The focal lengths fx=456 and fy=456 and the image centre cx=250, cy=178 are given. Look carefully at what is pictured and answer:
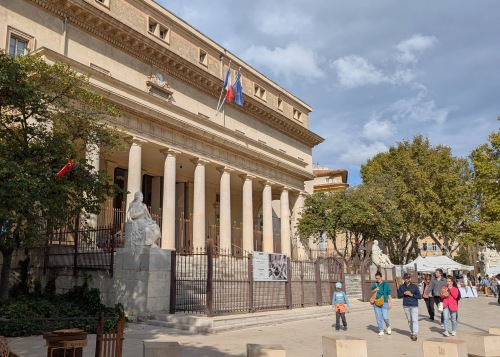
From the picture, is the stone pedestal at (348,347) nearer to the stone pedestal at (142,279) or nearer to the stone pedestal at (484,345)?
the stone pedestal at (484,345)

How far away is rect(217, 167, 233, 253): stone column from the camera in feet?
90.6

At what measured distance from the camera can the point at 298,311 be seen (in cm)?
1617

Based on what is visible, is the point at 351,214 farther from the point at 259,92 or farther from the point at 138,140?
the point at 138,140

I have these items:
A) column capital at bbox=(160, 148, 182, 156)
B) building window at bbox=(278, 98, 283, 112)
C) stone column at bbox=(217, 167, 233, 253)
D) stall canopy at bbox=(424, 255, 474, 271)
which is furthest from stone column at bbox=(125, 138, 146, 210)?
stall canopy at bbox=(424, 255, 474, 271)

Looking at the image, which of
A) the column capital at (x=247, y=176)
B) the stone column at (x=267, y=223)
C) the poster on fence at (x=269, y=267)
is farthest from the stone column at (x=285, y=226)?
the poster on fence at (x=269, y=267)

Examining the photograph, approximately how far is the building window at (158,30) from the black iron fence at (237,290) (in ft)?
54.9

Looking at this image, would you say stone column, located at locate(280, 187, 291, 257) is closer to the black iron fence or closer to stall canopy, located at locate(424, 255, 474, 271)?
stall canopy, located at locate(424, 255, 474, 271)

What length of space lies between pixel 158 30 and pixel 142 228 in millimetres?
17813

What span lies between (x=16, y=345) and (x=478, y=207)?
39.9 m

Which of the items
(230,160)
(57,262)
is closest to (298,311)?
(57,262)

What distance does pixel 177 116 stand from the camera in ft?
89.1

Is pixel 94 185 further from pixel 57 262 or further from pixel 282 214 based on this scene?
pixel 282 214

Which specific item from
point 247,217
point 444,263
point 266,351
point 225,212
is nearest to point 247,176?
point 247,217

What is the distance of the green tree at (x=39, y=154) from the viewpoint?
11422mm
